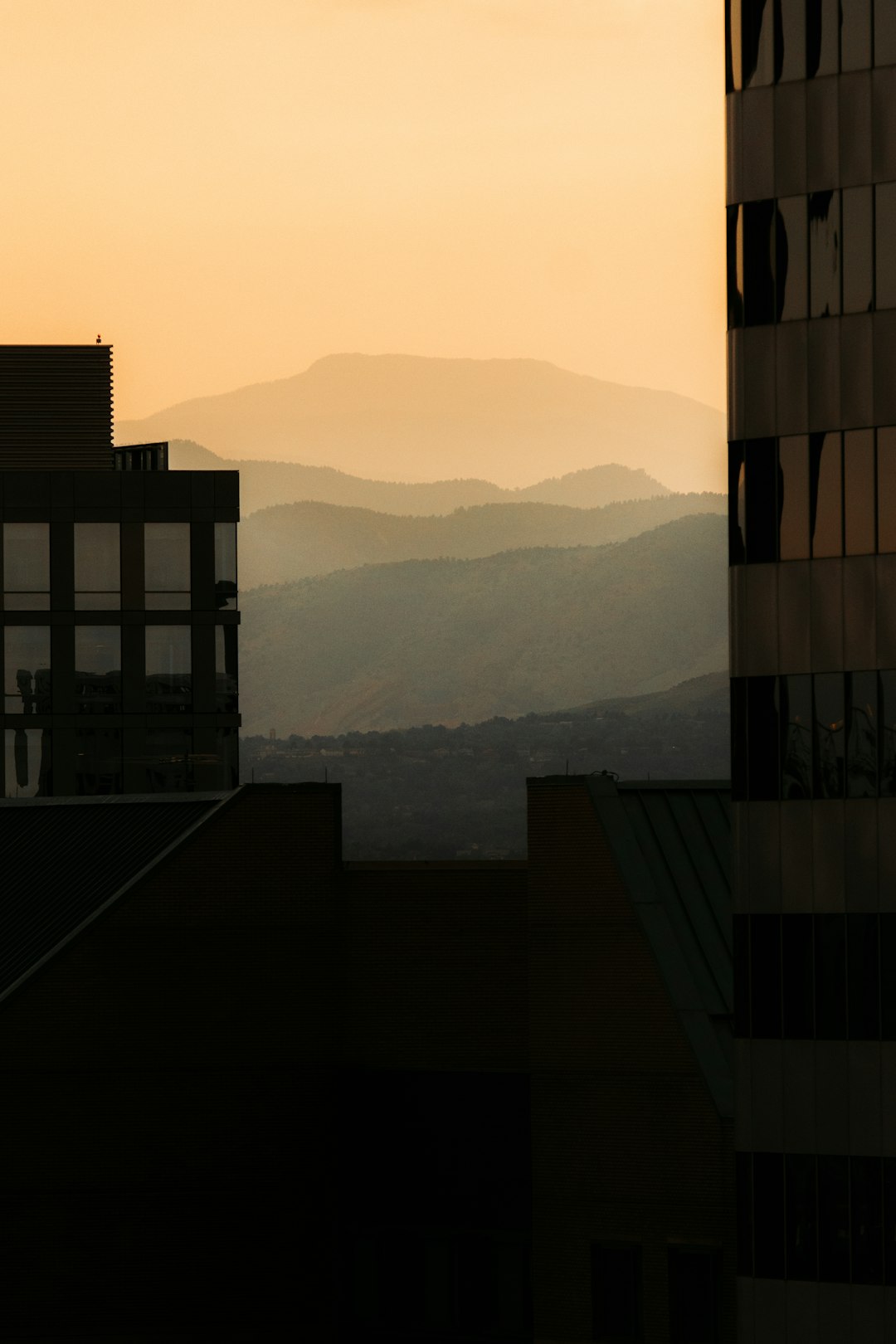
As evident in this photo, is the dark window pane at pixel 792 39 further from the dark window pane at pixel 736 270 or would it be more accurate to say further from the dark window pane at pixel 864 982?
the dark window pane at pixel 864 982

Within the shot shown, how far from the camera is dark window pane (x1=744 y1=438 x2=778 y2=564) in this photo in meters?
38.6

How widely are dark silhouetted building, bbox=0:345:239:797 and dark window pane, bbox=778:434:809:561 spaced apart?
4770cm

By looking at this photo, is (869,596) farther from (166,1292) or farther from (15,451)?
(15,451)

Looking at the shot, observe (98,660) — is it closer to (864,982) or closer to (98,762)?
(98,762)

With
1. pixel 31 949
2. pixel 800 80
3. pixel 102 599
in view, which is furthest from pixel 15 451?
pixel 800 80

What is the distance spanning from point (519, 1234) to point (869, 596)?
18.8 meters

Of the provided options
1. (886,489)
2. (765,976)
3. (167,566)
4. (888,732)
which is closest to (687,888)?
(765,976)

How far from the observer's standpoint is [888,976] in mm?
37406

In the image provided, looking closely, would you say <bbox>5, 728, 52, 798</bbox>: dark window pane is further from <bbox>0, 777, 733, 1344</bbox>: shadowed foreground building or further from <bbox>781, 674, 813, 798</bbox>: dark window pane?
<bbox>781, 674, 813, 798</bbox>: dark window pane

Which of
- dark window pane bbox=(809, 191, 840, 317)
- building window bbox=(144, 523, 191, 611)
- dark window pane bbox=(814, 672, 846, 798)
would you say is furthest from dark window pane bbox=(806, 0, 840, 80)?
building window bbox=(144, 523, 191, 611)

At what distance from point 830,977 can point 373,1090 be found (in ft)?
49.0

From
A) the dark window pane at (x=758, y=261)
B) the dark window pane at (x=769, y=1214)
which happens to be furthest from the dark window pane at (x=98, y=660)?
the dark window pane at (x=769, y=1214)

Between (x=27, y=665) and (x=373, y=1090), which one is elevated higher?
(x=27, y=665)

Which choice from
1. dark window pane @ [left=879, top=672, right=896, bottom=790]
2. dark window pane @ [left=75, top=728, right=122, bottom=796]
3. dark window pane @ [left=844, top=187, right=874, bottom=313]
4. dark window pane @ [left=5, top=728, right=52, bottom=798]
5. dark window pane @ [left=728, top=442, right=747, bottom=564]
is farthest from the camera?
dark window pane @ [left=5, top=728, right=52, bottom=798]
